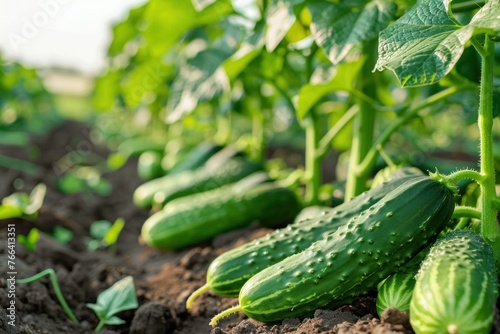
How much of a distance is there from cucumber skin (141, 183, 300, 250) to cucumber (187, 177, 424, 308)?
1.09 m

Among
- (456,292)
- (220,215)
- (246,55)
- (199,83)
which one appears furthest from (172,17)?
(456,292)

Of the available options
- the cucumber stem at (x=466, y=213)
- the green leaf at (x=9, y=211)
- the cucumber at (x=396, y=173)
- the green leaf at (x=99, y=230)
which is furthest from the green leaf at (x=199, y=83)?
the cucumber stem at (x=466, y=213)

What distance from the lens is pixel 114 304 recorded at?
2709 mm

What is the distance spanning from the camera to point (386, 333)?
180cm

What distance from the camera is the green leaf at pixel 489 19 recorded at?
1.81 meters

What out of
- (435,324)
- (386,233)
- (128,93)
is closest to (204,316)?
(386,233)

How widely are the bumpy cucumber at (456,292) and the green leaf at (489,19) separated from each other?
2.35ft

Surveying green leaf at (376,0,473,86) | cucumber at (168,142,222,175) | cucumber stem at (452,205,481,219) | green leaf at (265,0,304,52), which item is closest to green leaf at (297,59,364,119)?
green leaf at (265,0,304,52)

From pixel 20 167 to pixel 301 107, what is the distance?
12.8 feet

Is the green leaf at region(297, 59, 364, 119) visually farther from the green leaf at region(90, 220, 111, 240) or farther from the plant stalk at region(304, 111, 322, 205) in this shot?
the green leaf at region(90, 220, 111, 240)

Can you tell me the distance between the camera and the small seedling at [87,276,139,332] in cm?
267

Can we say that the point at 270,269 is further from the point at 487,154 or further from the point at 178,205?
A: the point at 178,205

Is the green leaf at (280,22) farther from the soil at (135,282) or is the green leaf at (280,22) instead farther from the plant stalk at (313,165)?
the soil at (135,282)

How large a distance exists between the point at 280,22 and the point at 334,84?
0.44 meters
